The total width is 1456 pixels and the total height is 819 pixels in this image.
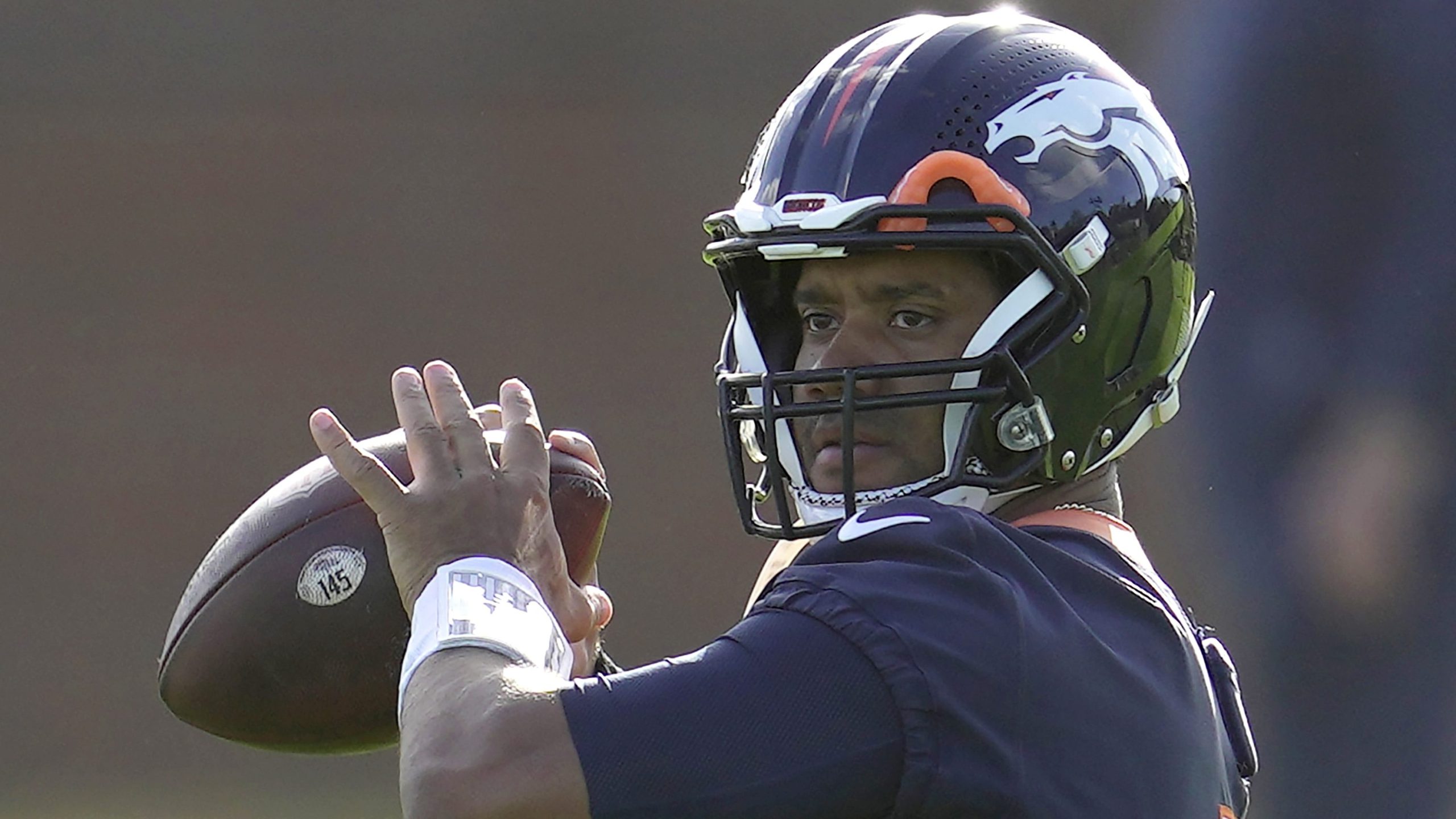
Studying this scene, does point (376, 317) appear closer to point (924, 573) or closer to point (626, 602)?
point (626, 602)

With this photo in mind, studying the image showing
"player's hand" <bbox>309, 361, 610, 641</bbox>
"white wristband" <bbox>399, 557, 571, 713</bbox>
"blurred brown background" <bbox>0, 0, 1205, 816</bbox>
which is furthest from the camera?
"blurred brown background" <bbox>0, 0, 1205, 816</bbox>

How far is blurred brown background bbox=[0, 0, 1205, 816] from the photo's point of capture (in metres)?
7.50

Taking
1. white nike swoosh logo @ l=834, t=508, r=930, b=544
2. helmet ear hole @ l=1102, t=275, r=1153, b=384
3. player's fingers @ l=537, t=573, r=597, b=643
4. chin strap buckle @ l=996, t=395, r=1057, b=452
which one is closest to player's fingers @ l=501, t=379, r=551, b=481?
player's fingers @ l=537, t=573, r=597, b=643

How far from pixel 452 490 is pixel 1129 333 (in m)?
0.84

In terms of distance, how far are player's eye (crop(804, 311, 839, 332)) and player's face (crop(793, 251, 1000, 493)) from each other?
57 millimetres

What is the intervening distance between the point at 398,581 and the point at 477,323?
6310 millimetres

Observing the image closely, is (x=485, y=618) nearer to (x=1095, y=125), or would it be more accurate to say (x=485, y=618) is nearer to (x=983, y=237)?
(x=983, y=237)

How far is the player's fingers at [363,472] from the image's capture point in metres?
1.84

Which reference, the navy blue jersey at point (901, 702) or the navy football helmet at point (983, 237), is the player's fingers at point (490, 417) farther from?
the navy blue jersey at point (901, 702)

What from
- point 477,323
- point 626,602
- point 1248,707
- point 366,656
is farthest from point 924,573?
point 477,323

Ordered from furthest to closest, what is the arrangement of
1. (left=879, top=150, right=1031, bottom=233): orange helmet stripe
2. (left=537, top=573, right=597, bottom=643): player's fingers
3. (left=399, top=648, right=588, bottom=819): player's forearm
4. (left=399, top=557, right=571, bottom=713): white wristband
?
1. (left=879, top=150, right=1031, bottom=233): orange helmet stripe
2. (left=537, top=573, right=597, bottom=643): player's fingers
3. (left=399, top=557, right=571, bottom=713): white wristband
4. (left=399, top=648, right=588, bottom=819): player's forearm

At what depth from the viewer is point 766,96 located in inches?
333

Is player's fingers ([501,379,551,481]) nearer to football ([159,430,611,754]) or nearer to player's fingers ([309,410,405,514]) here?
player's fingers ([309,410,405,514])

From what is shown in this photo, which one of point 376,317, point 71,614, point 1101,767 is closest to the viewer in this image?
point 1101,767
